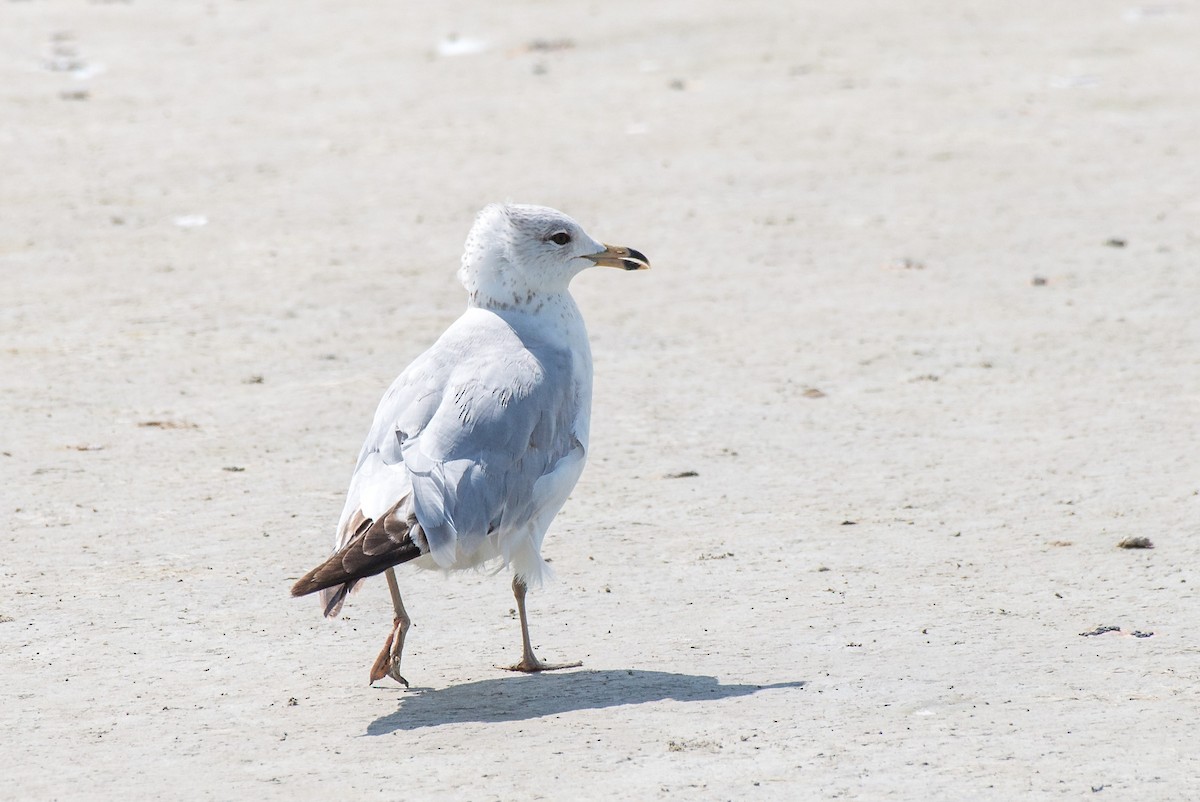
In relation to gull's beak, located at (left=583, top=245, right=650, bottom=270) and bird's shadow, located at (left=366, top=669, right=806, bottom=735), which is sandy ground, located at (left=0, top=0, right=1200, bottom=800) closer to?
bird's shadow, located at (left=366, top=669, right=806, bottom=735)

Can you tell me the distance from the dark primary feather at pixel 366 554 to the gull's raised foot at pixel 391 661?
25 centimetres

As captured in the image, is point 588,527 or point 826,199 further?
point 826,199

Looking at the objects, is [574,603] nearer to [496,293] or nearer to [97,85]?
[496,293]

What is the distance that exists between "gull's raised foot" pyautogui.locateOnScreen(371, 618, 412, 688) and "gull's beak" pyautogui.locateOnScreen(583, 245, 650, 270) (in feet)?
4.76

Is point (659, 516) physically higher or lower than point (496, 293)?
lower

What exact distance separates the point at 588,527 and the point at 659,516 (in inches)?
10.4

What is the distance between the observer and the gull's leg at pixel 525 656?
195 inches

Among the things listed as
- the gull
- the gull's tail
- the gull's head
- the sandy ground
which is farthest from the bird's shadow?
the gull's head

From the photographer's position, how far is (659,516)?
6.34 metres

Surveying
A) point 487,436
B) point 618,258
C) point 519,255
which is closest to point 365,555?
point 487,436

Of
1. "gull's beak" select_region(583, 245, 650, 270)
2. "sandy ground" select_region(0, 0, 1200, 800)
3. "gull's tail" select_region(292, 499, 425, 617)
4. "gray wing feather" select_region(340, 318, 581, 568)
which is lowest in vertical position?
"sandy ground" select_region(0, 0, 1200, 800)

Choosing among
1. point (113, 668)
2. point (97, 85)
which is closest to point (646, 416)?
point (113, 668)

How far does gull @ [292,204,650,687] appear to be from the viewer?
4617 mm

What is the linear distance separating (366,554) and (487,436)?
2.02 ft
